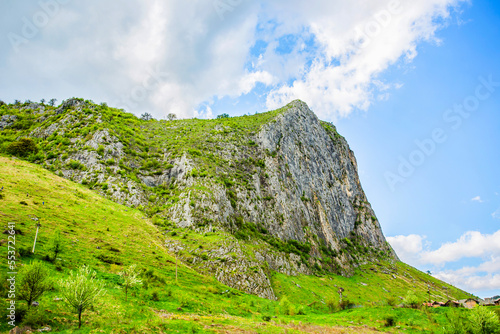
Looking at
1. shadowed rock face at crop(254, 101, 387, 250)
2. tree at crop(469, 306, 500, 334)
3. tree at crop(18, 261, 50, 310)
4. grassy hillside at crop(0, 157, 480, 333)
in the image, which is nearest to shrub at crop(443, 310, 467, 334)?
tree at crop(469, 306, 500, 334)

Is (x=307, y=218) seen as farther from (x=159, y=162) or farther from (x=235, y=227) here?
(x=159, y=162)

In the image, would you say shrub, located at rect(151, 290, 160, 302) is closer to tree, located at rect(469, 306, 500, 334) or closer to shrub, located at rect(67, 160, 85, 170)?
tree, located at rect(469, 306, 500, 334)

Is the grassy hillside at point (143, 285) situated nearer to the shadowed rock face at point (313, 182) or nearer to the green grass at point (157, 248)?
the green grass at point (157, 248)

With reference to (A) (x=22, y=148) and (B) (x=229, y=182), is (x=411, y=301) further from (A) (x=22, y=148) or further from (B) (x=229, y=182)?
(A) (x=22, y=148)

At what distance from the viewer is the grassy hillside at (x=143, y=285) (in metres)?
22.8

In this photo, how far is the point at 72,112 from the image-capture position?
92625 millimetres

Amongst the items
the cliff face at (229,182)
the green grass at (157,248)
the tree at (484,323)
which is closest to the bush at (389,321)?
the green grass at (157,248)

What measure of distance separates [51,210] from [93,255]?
635 inches

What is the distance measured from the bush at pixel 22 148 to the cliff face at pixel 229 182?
2.96 metres

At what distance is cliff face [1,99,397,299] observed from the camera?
64875 millimetres

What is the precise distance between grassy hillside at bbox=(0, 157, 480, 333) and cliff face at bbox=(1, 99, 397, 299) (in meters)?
5.36

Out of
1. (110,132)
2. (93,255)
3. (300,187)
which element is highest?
(110,132)

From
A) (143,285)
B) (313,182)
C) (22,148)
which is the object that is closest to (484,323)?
(143,285)

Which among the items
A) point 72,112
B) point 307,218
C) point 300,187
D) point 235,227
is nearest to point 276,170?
point 300,187
